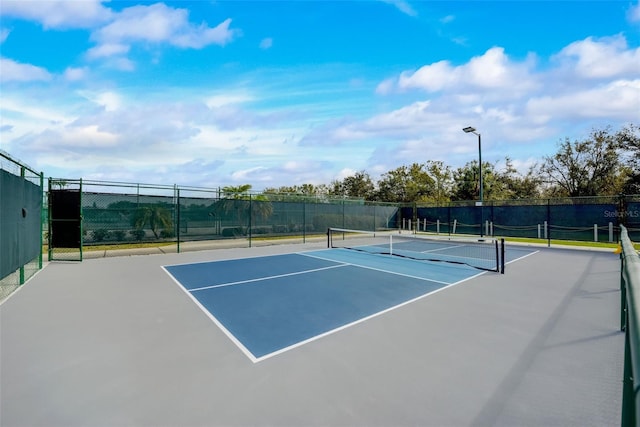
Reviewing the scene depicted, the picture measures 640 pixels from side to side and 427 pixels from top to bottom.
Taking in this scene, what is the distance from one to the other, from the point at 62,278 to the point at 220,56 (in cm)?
946

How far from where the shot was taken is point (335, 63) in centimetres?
1323

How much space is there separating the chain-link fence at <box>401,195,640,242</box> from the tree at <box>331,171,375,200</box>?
11.1m

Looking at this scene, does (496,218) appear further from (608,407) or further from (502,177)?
(608,407)

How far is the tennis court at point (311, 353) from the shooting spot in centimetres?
250

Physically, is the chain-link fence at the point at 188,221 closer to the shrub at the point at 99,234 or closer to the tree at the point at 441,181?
the shrub at the point at 99,234

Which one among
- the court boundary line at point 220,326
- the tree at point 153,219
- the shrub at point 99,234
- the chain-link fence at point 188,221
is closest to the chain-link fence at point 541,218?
the chain-link fence at point 188,221

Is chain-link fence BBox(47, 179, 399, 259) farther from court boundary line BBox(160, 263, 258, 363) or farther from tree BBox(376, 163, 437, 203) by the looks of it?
tree BBox(376, 163, 437, 203)

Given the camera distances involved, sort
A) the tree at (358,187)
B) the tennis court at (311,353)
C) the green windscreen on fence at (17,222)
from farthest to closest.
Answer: the tree at (358,187) < the green windscreen on fence at (17,222) < the tennis court at (311,353)

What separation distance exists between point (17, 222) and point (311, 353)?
6083mm

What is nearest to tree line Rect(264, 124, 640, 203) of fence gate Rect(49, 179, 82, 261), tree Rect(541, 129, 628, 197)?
tree Rect(541, 129, 628, 197)

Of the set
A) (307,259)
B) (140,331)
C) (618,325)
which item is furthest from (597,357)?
(307,259)

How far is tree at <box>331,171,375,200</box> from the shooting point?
34094 millimetres

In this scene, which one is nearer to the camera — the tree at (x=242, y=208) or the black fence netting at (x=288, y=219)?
the black fence netting at (x=288, y=219)

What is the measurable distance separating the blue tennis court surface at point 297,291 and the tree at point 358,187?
24.1 metres
